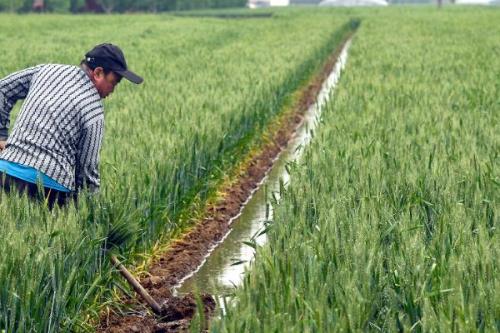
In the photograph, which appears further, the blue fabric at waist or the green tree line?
the green tree line

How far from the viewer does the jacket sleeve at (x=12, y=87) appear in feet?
17.7

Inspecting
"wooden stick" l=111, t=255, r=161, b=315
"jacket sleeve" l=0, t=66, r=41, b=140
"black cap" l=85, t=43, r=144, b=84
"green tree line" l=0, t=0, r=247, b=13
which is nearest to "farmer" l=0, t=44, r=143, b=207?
"black cap" l=85, t=43, r=144, b=84

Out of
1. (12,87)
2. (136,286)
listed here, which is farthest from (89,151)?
(136,286)

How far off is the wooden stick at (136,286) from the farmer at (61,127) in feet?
1.61

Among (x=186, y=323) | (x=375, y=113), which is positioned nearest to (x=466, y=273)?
(x=186, y=323)

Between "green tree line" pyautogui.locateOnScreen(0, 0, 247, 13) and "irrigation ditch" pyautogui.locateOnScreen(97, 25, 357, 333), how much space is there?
166 ft

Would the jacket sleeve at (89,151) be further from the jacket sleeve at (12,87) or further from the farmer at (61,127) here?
the jacket sleeve at (12,87)

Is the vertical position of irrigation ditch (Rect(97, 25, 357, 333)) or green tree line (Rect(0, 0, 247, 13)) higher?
irrigation ditch (Rect(97, 25, 357, 333))

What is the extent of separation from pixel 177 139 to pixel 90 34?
2152cm

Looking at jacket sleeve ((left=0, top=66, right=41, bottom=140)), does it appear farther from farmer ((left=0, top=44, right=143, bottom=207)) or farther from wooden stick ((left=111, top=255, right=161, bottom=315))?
wooden stick ((left=111, top=255, right=161, bottom=315))

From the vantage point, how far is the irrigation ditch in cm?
568

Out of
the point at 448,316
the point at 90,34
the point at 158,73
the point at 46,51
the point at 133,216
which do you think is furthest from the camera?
the point at 90,34

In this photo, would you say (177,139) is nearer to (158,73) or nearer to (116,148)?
(116,148)

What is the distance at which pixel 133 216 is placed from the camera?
5.92 meters
